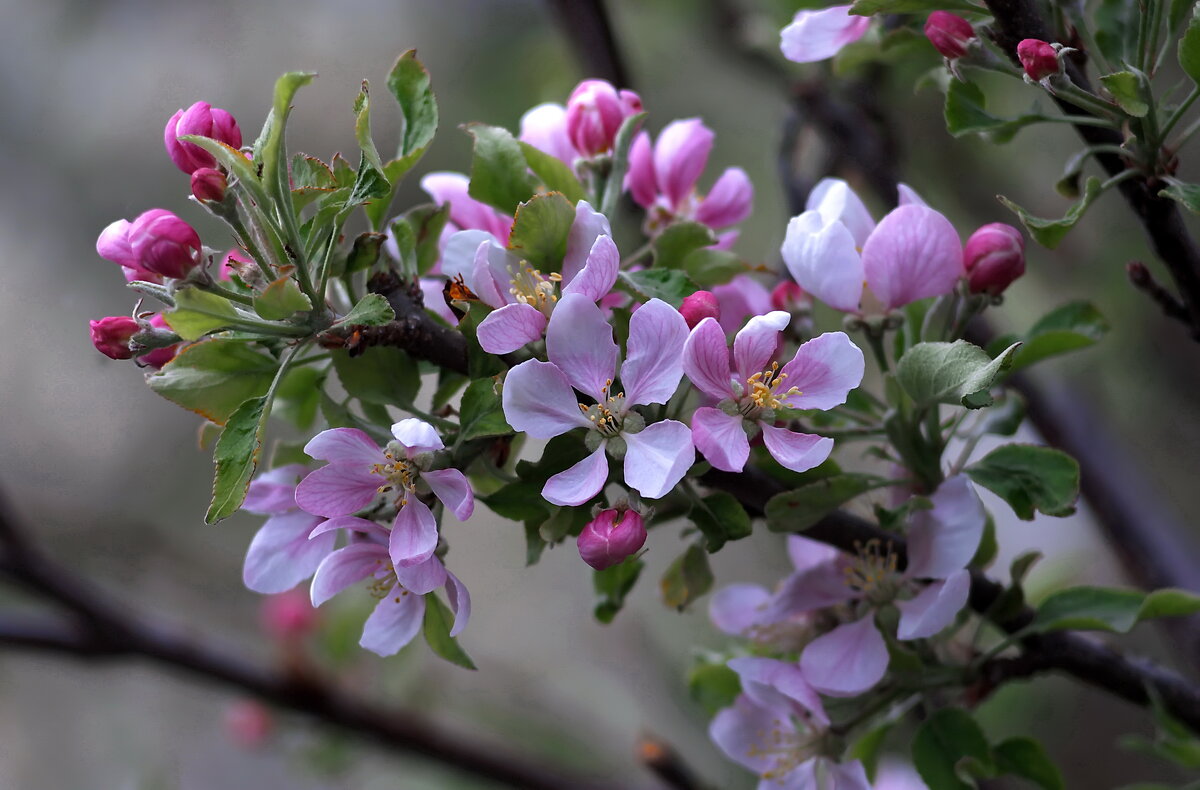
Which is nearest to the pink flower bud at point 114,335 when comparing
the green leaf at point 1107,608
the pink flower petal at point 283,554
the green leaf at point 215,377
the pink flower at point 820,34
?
the green leaf at point 215,377

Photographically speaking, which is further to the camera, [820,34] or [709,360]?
[820,34]

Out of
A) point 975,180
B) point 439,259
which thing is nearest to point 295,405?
point 439,259

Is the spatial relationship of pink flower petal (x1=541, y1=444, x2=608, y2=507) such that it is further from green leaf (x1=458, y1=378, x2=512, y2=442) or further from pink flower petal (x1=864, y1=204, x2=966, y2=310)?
pink flower petal (x1=864, y1=204, x2=966, y2=310)

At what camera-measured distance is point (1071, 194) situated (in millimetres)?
620

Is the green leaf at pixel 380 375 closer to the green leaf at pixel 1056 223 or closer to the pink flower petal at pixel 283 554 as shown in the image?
the pink flower petal at pixel 283 554

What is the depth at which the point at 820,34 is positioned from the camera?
675mm

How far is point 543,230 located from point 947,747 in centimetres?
44

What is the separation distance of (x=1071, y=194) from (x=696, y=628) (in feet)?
5.21

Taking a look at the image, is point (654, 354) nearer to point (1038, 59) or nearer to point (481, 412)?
point (481, 412)

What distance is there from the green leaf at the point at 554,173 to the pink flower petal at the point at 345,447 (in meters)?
0.19

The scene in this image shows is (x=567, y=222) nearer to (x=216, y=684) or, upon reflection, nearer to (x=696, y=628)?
(x=216, y=684)

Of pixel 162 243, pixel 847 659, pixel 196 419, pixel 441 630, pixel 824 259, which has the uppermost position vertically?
pixel 162 243

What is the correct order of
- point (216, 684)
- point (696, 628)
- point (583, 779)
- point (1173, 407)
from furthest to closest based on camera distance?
1. point (696, 628)
2. point (1173, 407)
3. point (583, 779)
4. point (216, 684)

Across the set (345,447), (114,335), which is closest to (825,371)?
(345,447)
